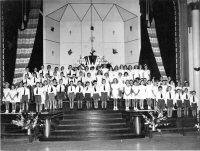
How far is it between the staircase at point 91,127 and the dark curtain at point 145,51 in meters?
5.94

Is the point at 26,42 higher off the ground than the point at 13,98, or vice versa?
the point at 26,42

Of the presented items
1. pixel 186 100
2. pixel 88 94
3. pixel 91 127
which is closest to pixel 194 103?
pixel 186 100

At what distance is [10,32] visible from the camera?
15.5 meters

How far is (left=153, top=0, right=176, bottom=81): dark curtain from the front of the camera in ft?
53.0

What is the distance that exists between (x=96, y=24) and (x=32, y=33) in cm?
450

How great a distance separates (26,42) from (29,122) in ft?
21.6

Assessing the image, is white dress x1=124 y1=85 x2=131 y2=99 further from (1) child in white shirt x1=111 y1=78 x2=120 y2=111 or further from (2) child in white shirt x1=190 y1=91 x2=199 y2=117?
(2) child in white shirt x1=190 y1=91 x2=199 y2=117

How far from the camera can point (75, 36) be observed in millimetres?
19375

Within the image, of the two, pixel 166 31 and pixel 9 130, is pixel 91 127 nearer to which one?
pixel 9 130

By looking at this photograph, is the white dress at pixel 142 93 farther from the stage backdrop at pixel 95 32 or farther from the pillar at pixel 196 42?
the stage backdrop at pixel 95 32

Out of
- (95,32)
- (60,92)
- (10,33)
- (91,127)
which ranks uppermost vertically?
(95,32)

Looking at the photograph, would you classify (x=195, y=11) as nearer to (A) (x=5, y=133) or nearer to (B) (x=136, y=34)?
(B) (x=136, y=34)

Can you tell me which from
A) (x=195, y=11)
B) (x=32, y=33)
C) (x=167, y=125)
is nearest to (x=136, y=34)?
(x=195, y=11)

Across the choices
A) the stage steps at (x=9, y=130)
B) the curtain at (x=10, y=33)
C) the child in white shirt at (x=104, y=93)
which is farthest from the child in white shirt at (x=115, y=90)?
the curtain at (x=10, y=33)
